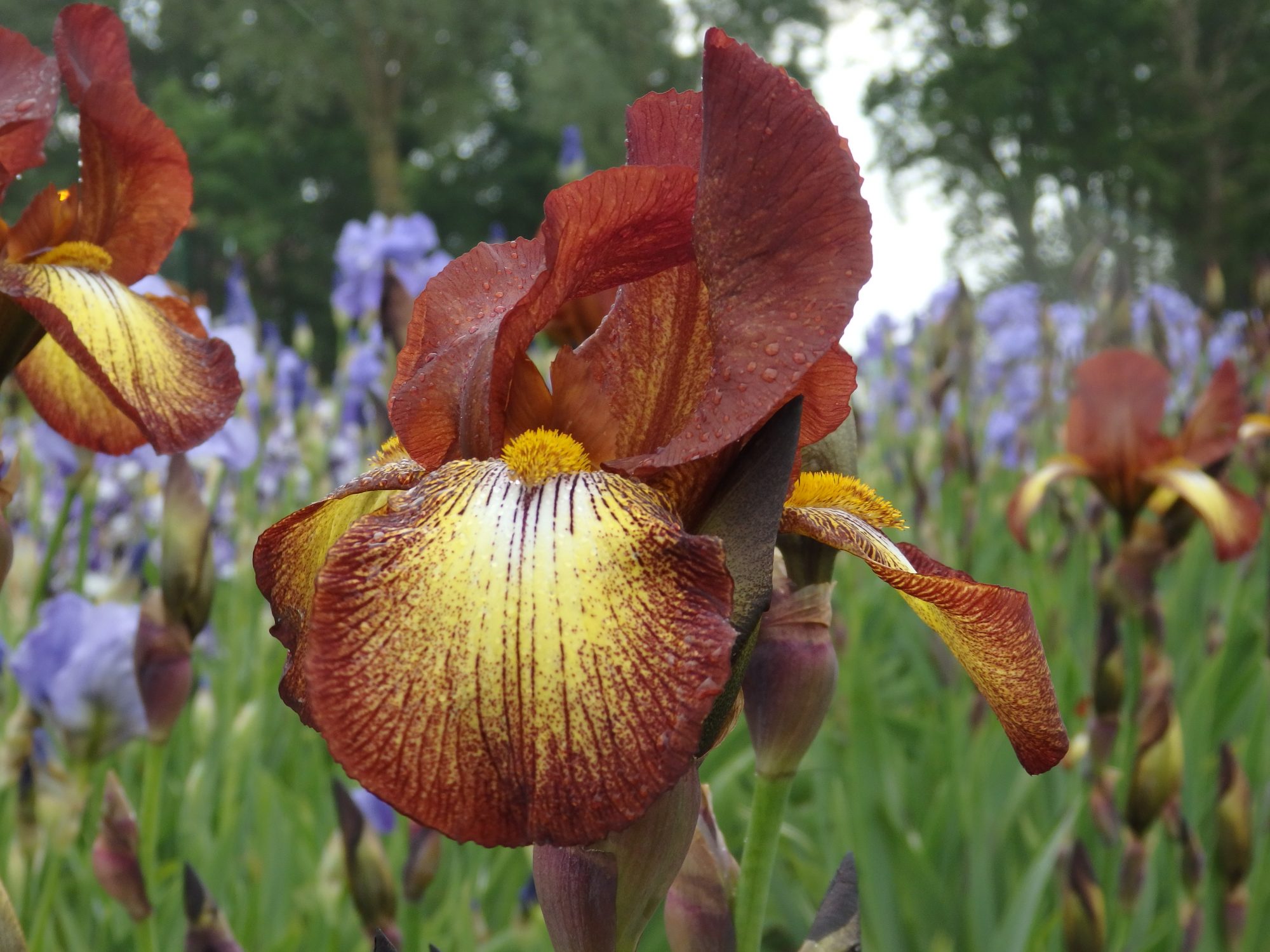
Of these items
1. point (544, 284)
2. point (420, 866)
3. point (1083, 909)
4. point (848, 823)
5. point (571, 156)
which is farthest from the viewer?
point (571, 156)

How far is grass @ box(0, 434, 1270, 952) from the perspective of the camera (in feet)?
4.96

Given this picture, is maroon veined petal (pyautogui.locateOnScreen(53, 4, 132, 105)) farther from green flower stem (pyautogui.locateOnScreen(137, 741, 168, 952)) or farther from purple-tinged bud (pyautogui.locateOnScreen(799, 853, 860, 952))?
A: purple-tinged bud (pyautogui.locateOnScreen(799, 853, 860, 952))

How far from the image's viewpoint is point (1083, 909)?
1.22 meters

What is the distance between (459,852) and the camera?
1476 mm

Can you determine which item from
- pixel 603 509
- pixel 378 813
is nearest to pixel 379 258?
pixel 378 813

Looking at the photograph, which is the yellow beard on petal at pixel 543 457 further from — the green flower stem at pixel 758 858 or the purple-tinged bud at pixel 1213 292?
the purple-tinged bud at pixel 1213 292

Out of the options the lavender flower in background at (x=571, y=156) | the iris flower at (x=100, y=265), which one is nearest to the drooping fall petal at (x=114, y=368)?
the iris flower at (x=100, y=265)

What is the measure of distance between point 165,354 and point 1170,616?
2.59m

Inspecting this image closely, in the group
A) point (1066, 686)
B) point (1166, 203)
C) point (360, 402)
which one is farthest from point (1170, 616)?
point (1166, 203)

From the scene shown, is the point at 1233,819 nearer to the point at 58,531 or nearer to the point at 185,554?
the point at 185,554

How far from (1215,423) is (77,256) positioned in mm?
1666

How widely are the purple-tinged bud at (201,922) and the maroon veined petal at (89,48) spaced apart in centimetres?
59

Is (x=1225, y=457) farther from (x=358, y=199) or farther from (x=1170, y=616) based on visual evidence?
(x=358, y=199)

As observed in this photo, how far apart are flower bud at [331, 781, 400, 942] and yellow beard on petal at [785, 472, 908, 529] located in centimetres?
64
